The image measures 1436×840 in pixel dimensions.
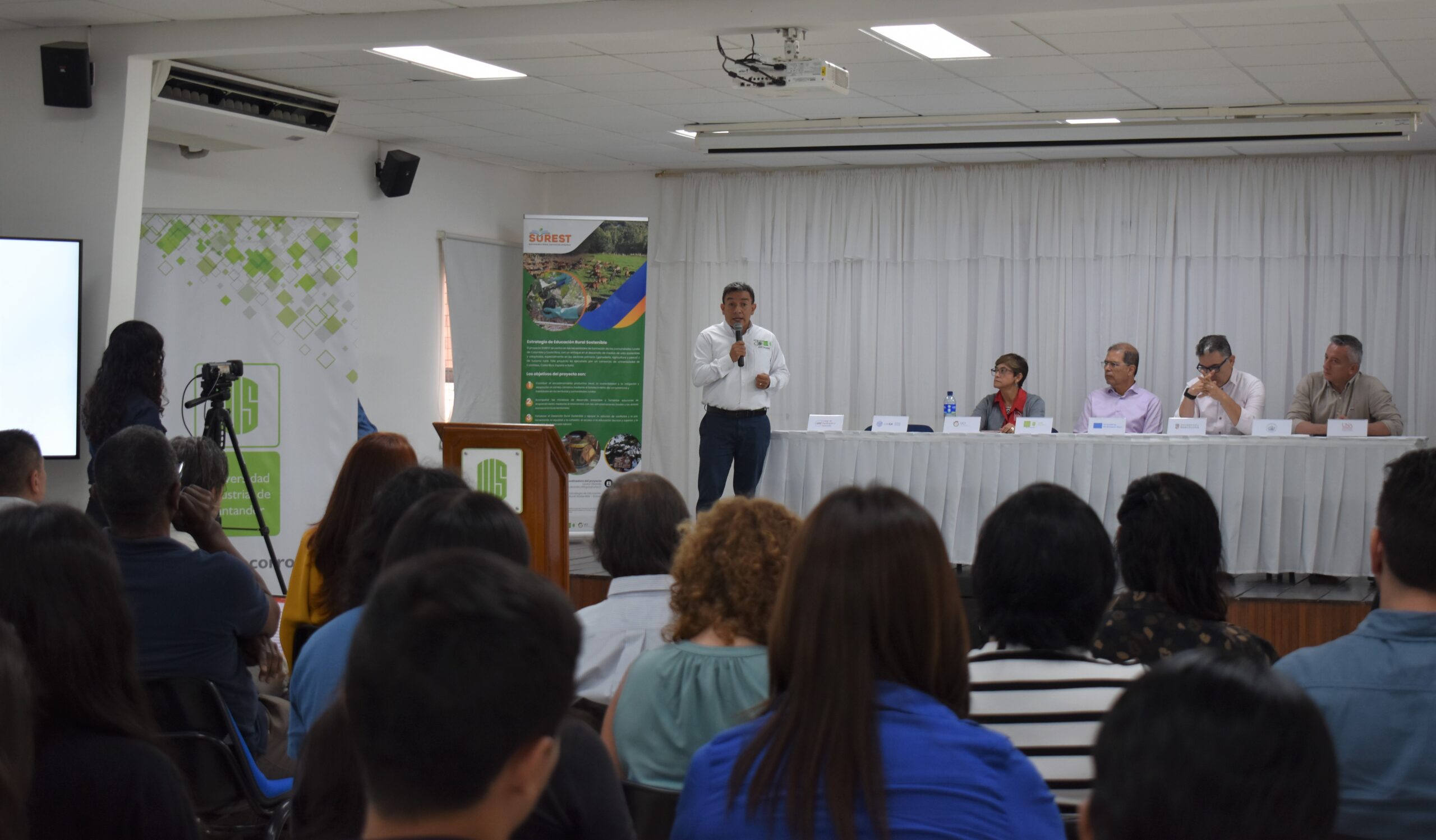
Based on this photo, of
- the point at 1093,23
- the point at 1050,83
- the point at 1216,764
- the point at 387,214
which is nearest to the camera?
the point at 1216,764

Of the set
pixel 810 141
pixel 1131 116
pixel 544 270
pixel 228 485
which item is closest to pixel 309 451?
pixel 228 485

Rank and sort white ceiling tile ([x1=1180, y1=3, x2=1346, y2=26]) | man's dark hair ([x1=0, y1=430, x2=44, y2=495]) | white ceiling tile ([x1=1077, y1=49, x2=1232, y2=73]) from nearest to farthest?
man's dark hair ([x1=0, y1=430, x2=44, y2=495]) → white ceiling tile ([x1=1180, y1=3, x2=1346, y2=26]) → white ceiling tile ([x1=1077, y1=49, x2=1232, y2=73])

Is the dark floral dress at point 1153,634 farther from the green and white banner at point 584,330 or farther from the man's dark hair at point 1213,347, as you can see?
the green and white banner at point 584,330

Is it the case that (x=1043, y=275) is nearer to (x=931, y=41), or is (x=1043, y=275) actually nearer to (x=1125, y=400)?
(x=1125, y=400)

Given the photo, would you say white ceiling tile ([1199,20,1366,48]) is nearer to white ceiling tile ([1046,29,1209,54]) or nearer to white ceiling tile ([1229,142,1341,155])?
white ceiling tile ([1046,29,1209,54])

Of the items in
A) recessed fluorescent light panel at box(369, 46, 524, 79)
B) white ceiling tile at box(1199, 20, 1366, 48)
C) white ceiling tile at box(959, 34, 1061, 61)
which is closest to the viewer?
white ceiling tile at box(1199, 20, 1366, 48)

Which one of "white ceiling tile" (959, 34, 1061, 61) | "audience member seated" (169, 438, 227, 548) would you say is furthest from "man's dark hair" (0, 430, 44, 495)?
"white ceiling tile" (959, 34, 1061, 61)

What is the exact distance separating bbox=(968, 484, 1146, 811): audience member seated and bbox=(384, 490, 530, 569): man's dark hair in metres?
0.68

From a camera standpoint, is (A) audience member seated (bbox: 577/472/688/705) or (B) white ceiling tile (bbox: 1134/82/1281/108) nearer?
(A) audience member seated (bbox: 577/472/688/705)

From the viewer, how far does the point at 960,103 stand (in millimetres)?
6770

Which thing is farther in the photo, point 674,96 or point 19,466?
point 674,96

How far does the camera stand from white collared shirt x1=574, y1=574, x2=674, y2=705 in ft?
7.82

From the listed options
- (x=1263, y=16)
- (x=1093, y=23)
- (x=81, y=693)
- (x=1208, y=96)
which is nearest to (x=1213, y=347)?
(x=1208, y=96)

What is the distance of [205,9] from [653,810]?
4546 mm
